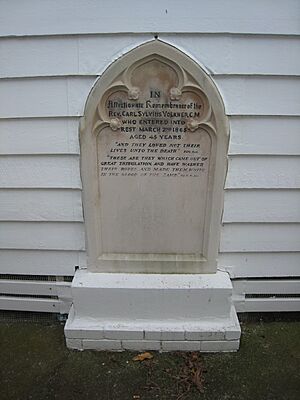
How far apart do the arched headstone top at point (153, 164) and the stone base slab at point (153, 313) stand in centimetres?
12

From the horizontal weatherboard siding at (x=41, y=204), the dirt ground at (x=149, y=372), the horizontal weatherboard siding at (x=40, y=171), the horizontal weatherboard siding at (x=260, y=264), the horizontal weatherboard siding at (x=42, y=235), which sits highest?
the horizontal weatherboard siding at (x=40, y=171)

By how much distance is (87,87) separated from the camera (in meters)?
2.25

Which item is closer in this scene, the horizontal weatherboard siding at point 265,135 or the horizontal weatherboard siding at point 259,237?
the horizontal weatherboard siding at point 265,135

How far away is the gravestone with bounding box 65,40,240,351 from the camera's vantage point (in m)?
2.24

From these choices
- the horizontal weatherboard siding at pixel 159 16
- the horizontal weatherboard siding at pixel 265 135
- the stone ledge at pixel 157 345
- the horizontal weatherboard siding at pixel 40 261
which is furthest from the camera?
the horizontal weatherboard siding at pixel 40 261

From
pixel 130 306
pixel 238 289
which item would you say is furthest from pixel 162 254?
pixel 238 289

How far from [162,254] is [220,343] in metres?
0.70

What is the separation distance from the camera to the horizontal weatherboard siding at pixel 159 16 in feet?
6.86

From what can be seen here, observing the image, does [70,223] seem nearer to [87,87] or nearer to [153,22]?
[87,87]

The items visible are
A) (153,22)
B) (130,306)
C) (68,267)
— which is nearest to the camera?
(153,22)

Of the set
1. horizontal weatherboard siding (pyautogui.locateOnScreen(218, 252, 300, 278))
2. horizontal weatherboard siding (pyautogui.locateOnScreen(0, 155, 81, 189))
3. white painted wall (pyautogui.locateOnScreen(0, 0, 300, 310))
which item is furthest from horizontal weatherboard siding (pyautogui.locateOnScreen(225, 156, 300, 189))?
horizontal weatherboard siding (pyautogui.locateOnScreen(0, 155, 81, 189))

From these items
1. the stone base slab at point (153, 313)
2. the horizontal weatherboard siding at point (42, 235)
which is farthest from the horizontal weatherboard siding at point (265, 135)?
the horizontal weatherboard siding at point (42, 235)

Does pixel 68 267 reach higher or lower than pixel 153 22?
lower

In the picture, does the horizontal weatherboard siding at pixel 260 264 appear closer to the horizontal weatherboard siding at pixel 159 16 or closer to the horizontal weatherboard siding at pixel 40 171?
the horizontal weatherboard siding at pixel 40 171
